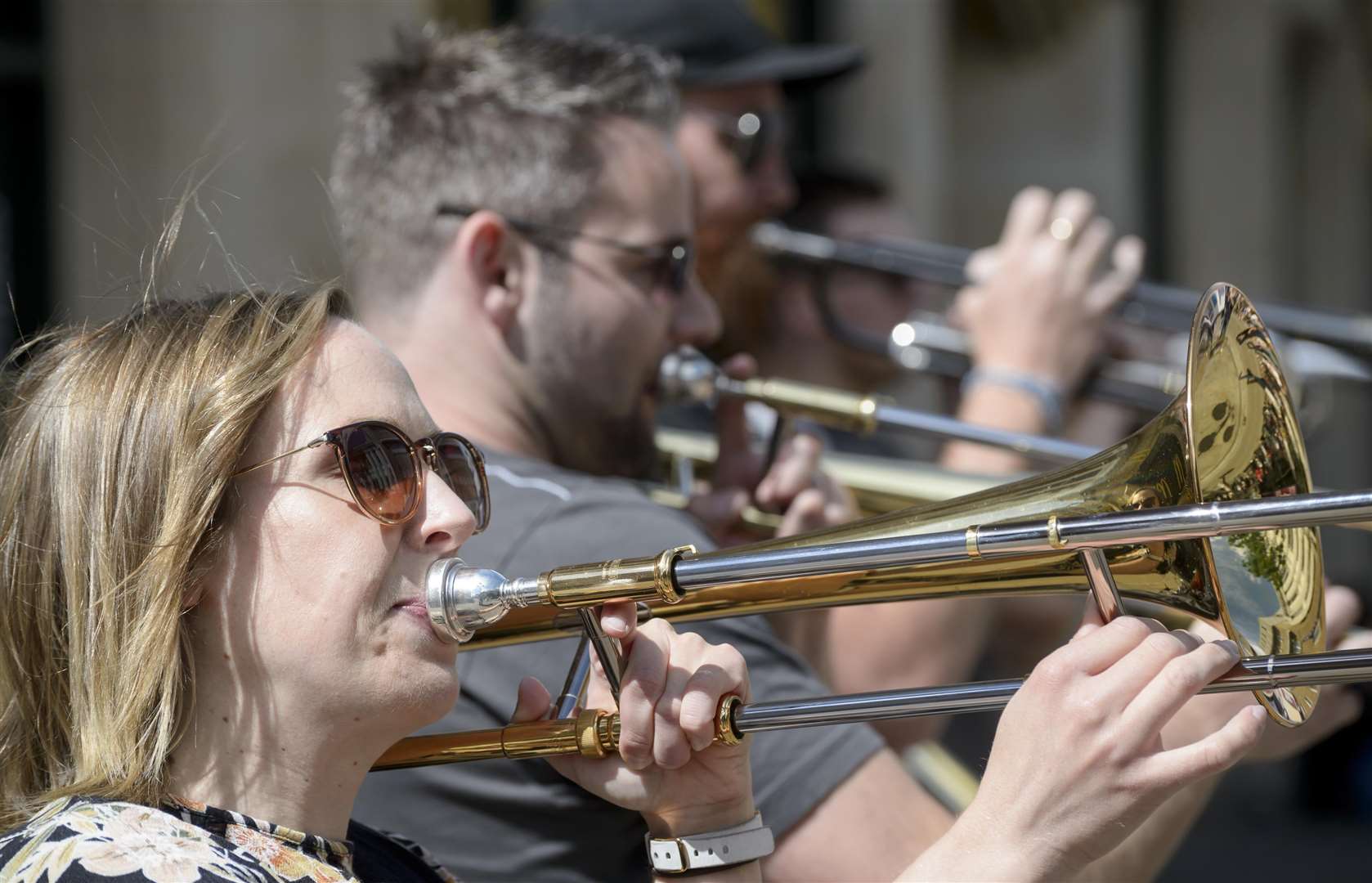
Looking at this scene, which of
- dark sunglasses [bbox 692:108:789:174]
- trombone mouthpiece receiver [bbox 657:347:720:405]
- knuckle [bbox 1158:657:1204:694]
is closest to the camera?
knuckle [bbox 1158:657:1204:694]

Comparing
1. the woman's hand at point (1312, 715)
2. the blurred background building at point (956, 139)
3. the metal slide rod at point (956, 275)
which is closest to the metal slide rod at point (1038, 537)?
the blurred background building at point (956, 139)

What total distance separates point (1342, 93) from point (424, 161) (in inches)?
449

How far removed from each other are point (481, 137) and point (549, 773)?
3.47 ft

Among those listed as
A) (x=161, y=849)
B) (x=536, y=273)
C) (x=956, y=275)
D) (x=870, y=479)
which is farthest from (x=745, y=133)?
(x=161, y=849)

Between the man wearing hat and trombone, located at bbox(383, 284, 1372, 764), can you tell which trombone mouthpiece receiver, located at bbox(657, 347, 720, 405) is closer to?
the man wearing hat

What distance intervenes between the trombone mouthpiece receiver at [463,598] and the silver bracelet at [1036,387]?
7.07 feet

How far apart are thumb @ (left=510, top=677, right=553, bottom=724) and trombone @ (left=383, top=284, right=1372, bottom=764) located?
0.05 meters

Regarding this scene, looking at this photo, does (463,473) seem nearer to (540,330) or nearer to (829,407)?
(540,330)

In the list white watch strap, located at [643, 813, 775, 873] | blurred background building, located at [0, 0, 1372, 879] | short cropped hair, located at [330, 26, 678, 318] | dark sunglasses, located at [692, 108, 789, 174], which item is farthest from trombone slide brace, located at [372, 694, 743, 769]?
dark sunglasses, located at [692, 108, 789, 174]

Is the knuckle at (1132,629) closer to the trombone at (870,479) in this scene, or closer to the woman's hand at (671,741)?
the woman's hand at (671,741)

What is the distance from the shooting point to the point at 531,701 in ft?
6.08

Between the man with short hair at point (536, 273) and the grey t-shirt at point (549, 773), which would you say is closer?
the grey t-shirt at point (549, 773)

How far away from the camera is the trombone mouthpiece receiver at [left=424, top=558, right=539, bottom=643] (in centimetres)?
164

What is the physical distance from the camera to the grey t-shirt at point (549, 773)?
6.70 feet
